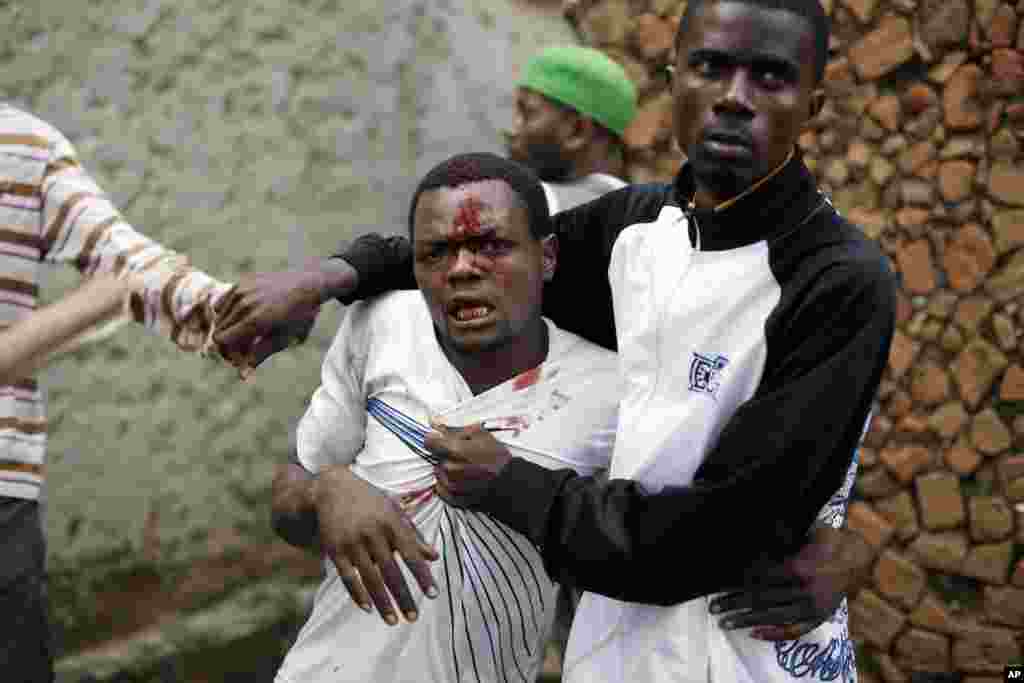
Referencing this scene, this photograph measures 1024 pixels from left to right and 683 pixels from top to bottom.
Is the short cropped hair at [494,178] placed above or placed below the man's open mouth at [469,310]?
above

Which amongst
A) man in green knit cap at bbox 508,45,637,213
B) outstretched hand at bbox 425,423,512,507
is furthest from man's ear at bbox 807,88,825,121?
man in green knit cap at bbox 508,45,637,213

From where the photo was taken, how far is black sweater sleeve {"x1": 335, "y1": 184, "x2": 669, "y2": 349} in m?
2.18

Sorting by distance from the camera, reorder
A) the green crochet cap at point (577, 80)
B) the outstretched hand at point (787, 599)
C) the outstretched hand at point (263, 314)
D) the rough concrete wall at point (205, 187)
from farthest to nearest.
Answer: the green crochet cap at point (577, 80), the rough concrete wall at point (205, 187), the outstretched hand at point (263, 314), the outstretched hand at point (787, 599)

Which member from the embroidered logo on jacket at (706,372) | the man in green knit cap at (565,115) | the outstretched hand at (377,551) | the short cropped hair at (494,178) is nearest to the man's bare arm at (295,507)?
the outstretched hand at (377,551)

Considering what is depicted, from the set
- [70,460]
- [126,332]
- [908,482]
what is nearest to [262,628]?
[70,460]

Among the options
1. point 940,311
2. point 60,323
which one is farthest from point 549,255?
point 940,311

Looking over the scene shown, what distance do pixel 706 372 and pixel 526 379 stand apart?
40cm

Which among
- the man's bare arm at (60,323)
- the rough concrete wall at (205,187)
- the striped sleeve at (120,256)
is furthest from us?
the rough concrete wall at (205,187)

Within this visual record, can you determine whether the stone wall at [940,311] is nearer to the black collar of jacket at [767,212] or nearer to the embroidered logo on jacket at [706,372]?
the black collar of jacket at [767,212]

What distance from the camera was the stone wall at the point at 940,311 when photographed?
12.8ft

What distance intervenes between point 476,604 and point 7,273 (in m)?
1.09

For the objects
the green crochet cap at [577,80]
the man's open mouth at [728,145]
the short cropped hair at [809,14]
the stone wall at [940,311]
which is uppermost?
the short cropped hair at [809,14]

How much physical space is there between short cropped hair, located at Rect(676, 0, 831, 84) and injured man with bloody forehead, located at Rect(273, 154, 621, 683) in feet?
1.53

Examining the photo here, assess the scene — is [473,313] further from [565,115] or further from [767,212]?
[565,115]
